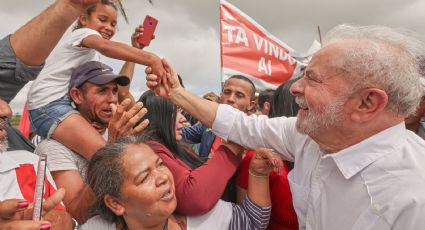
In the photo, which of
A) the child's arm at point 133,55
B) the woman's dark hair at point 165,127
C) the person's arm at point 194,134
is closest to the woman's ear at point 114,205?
the woman's dark hair at point 165,127

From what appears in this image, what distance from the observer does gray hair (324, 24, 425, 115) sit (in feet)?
5.02

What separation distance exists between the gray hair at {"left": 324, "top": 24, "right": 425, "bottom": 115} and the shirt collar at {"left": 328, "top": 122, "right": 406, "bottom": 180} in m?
0.10

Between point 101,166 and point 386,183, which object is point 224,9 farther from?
point 386,183

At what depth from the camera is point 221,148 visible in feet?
6.81

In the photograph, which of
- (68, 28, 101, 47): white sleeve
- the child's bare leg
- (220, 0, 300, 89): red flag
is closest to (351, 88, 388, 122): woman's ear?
the child's bare leg

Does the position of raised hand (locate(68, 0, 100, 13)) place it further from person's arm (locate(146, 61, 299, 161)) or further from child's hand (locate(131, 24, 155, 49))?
child's hand (locate(131, 24, 155, 49))

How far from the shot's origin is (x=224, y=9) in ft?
16.1

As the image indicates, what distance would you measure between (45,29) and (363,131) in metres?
1.44

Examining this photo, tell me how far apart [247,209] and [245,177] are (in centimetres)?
19

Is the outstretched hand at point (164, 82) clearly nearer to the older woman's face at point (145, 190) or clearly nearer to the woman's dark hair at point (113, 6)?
the older woman's face at point (145, 190)

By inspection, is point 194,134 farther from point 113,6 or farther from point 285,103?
point 285,103

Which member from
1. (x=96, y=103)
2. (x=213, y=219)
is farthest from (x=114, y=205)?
(x=96, y=103)

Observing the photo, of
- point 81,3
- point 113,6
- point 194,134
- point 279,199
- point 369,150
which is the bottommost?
point 194,134

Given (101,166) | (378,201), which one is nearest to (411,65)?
(378,201)
